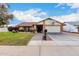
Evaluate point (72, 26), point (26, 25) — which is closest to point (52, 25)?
point (72, 26)

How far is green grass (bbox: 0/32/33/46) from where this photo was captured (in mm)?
8023

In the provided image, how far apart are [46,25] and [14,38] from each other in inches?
50.3

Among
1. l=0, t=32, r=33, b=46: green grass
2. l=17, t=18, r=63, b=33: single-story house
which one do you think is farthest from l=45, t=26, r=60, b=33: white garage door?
l=0, t=32, r=33, b=46: green grass

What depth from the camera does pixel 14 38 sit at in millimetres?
8078

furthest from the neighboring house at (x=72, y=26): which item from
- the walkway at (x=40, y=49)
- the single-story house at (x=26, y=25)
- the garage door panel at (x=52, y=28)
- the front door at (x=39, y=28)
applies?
the single-story house at (x=26, y=25)

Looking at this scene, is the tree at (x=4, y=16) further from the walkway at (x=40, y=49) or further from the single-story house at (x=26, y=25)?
the walkway at (x=40, y=49)

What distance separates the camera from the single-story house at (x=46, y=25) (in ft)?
26.5

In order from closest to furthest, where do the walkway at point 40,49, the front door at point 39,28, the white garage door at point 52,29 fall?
the walkway at point 40,49 → the front door at point 39,28 → the white garage door at point 52,29

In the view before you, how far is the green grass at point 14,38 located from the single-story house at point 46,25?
1.02 ft

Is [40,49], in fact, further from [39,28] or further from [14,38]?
[14,38]

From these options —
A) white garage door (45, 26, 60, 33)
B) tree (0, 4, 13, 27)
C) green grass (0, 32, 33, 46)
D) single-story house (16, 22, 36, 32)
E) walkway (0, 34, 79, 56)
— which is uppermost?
tree (0, 4, 13, 27)

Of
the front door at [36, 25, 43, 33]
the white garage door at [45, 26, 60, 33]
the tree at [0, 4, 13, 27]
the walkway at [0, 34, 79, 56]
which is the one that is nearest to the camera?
the walkway at [0, 34, 79, 56]

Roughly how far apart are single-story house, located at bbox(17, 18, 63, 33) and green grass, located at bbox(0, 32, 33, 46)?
31cm

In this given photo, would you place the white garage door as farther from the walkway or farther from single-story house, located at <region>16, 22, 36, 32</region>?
single-story house, located at <region>16, 22, 36, 32</region>
